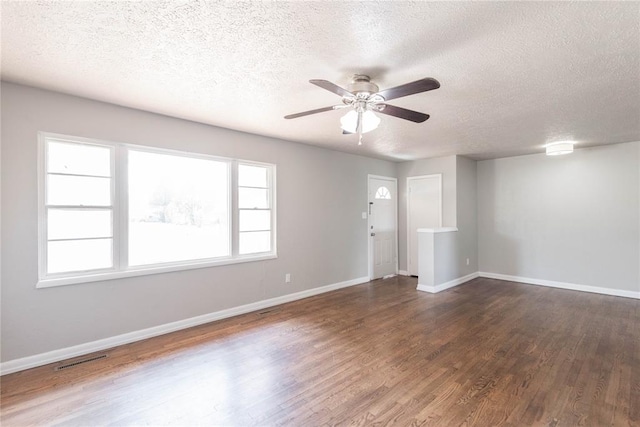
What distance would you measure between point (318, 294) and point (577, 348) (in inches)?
128

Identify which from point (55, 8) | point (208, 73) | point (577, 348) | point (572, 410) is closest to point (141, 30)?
point (55, 8)

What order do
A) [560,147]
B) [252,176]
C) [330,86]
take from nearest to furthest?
[330,86], [252,176], [560,147]

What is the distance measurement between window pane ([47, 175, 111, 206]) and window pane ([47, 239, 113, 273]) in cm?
38

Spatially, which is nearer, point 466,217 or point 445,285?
point 445,285

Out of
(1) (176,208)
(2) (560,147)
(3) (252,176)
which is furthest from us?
(2) (560,147)

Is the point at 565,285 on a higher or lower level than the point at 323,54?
lower

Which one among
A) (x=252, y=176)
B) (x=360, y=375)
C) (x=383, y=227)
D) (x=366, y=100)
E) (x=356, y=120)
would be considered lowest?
(x=360, y=375)

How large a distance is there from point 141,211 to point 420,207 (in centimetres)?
499

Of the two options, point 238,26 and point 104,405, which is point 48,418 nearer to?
point 104,405

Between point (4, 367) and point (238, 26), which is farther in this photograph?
point (4, 367)

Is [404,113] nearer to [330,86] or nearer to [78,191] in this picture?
[330,86]

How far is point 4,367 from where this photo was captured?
256cm

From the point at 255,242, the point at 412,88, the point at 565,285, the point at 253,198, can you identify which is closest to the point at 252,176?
the point at 253,198

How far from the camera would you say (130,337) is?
125 inches
